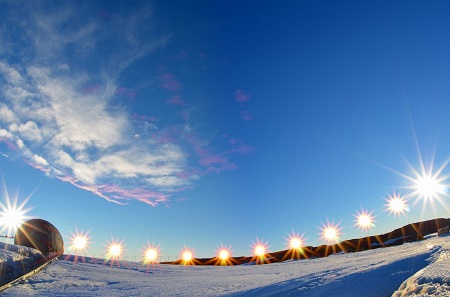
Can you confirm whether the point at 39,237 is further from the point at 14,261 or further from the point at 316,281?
the point at 316,281

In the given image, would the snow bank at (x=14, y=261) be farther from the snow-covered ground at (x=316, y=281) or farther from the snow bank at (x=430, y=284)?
the snow bank at (x=430, y=284)

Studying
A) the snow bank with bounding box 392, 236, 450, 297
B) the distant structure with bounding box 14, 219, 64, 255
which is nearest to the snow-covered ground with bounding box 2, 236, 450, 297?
the snow bank with bounding box 392, 236, 450, 297

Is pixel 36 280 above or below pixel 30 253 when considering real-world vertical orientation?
below

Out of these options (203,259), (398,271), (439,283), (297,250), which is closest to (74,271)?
(398,271)

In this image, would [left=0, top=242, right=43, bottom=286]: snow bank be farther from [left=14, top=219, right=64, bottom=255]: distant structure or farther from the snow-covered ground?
[left=14, top=219, right=64, bottom=255]: distant structure

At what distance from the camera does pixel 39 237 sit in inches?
1038

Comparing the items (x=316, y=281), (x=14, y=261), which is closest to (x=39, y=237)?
(x=14, y=261)

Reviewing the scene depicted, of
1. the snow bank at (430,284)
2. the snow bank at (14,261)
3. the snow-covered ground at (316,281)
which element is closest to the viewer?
the snow bank at (430,284)

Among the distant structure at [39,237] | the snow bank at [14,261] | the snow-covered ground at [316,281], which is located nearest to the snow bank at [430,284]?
the snow-covered ground at [316,281]

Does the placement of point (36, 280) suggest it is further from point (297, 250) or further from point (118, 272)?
point (297, 250)

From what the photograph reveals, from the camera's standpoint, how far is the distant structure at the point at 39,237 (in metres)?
26.0

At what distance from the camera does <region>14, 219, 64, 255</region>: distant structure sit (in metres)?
26.0

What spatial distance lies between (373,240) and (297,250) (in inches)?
521

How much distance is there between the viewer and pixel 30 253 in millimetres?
18594
